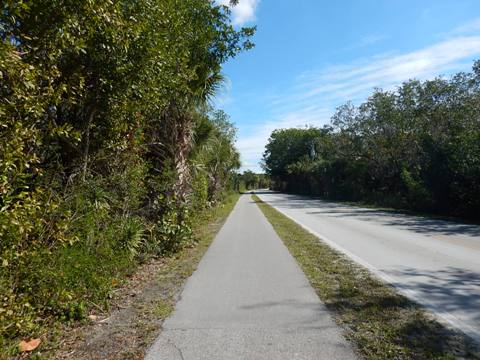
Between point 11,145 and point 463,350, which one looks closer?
point 11,145

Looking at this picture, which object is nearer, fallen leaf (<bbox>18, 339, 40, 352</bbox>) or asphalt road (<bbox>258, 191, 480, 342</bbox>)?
fallen leaf (<bbox>18, 339, 40, 352</bbox>)

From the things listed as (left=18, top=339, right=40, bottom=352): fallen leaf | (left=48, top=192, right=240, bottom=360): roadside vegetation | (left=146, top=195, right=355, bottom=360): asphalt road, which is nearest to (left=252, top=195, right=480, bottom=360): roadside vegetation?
(left=146, top=195, right=355, bottom=360): asphalt road

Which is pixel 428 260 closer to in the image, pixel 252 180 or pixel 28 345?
pixel 28 345

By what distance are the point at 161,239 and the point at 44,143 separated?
4434 mm

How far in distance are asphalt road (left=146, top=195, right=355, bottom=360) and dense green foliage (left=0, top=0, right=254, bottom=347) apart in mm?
1399

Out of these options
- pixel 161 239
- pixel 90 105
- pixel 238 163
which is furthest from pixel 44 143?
pixel 238 163

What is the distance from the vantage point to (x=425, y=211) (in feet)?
80.6

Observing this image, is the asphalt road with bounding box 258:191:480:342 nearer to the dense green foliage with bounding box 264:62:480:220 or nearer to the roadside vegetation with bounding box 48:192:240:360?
the roadside vegetation with bounding box 48:192:240:360

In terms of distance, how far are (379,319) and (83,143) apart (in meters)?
5.53

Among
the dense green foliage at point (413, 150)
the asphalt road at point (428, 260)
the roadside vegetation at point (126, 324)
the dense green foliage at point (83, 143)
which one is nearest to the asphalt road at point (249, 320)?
the roadside vegetation at point (126, 324)

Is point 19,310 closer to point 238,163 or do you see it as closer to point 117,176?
point 117,176

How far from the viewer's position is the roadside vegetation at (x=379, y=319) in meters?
3.83

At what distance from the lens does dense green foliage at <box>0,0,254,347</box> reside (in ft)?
11.9

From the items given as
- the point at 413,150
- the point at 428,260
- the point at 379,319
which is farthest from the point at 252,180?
the point at 379,319
